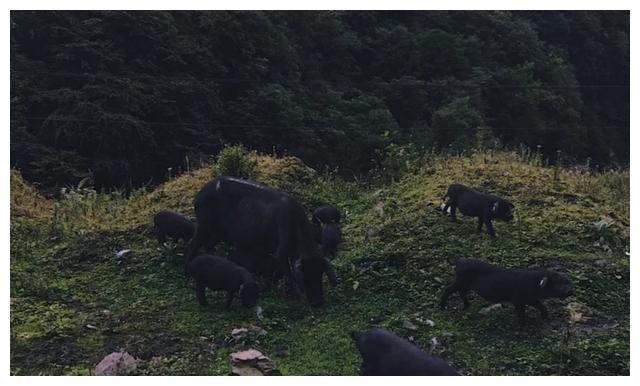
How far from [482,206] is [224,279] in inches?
179

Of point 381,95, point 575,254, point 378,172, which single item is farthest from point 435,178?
point 381,95

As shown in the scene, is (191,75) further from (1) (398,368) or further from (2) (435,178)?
(1) (398,368)

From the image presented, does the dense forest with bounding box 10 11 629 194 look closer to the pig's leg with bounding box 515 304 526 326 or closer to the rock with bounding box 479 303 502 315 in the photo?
the rock with bounding box 479 303 502 315

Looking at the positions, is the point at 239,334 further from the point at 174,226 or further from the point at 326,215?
the point at 326,215

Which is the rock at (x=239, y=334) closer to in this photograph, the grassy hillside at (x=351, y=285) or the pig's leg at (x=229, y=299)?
the grassy hillside at (x=351, y=285)

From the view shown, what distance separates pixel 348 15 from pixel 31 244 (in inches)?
1466

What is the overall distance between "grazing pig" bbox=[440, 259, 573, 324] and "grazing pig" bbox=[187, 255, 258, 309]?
262 cm

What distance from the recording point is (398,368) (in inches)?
264

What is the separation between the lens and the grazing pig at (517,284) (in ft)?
28.5

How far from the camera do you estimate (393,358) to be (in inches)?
269

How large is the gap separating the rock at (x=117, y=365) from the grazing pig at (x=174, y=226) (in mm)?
3199

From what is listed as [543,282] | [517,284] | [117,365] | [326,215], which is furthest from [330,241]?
[117,365]

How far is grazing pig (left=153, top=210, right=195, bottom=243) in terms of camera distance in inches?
437

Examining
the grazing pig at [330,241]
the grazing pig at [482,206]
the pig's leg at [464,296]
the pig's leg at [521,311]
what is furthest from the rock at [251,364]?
the grazing pig at [482,206]
